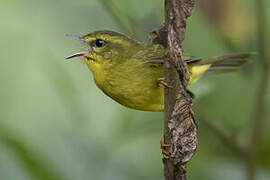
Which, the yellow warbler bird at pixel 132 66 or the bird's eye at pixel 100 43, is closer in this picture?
the yellow warbler bird at pixel 132 66

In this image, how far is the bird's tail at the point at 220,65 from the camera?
396 cm

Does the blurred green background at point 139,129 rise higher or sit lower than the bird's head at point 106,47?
lower

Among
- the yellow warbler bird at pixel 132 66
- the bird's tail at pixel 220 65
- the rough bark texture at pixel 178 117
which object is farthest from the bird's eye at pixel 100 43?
the rough bark texture at pixel 178 117

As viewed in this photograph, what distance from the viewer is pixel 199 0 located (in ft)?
13.5

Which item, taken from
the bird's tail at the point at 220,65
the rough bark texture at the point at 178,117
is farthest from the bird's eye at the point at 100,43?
the rough bark texture at the point at 178,117

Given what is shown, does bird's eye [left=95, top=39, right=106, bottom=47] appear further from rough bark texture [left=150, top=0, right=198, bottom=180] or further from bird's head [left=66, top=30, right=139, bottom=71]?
rough bark texture [left=150, top=0, right=198, bottom=180]

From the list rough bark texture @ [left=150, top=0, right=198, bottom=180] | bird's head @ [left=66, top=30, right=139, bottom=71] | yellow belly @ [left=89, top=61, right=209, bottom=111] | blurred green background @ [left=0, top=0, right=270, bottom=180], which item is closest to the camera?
rough bark texture @ [left=150, top=0, right=198, bottom=180]

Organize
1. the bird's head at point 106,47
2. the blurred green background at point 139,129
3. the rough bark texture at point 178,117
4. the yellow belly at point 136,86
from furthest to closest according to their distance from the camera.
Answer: the bird's head at point 106,47
the yellow belly at point 136,86
the blurred green background at point 139,129
the rough bark texture at point 178,117

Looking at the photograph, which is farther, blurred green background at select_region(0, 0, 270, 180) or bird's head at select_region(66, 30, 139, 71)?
bird's head at select_region(66, 30, 139, 71)

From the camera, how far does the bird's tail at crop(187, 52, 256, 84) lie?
3.96 m

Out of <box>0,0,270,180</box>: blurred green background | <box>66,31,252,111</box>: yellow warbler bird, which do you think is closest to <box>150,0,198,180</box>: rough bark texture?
<box>0,0,270,180</box>: blurred green background

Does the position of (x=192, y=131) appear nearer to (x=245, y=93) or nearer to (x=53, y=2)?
(x=245, y=93)

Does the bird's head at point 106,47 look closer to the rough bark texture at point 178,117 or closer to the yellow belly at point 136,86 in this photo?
the yellow belly at point 136,86

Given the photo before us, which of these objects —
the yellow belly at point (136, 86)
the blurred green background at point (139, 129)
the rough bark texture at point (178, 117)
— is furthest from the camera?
the yellow belly at point (136, 86)
